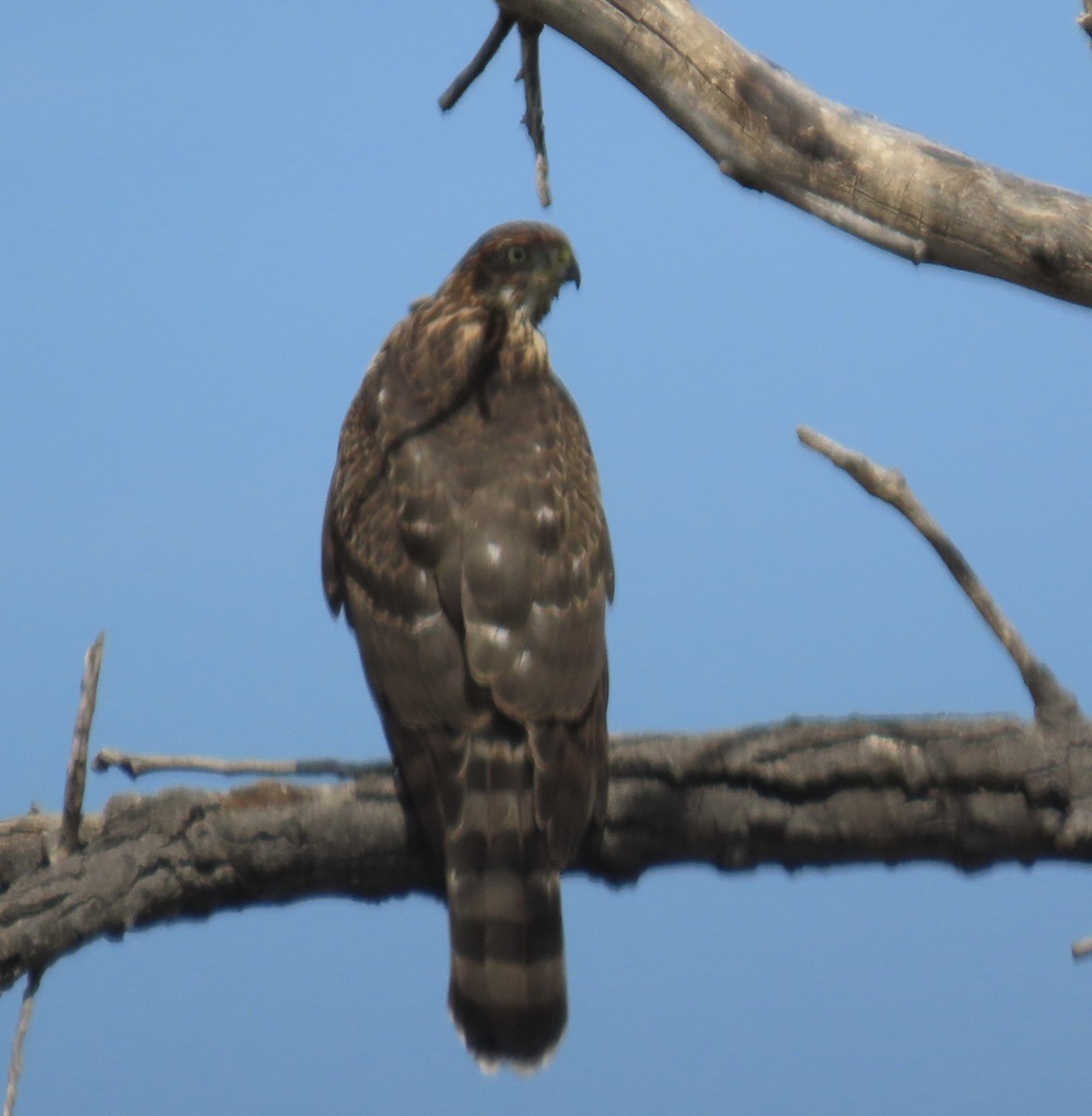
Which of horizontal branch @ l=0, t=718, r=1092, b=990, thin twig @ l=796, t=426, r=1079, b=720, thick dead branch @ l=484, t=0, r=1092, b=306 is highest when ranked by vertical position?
thick dead branch @ l=484, t=0, r=1092, b=306

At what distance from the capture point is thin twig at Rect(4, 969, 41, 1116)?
9.64 ft

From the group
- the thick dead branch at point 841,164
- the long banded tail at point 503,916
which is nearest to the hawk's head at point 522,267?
the thick dead branch at point 841,164

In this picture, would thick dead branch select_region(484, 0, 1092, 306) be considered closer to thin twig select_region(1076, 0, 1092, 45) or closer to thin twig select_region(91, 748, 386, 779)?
thin twig select_region(1076, 0, 1092, 45)

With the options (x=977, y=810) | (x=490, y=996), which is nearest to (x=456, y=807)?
(x=490, y=996)

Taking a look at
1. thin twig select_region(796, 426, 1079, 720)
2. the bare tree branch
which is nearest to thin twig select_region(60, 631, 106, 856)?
the bare tree branch

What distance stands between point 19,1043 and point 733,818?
1554 millimetres

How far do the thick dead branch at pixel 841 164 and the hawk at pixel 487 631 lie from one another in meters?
1.04

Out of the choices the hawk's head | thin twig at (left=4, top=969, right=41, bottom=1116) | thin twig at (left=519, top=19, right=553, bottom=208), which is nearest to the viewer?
thin twig at (left=4, top=969, right=41, bottom=1116)

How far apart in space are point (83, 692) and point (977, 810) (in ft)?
6.36

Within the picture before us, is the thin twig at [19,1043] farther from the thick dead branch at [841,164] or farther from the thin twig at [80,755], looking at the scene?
the thick dead branch at [841,164]

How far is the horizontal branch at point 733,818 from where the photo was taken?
3547 millimetres

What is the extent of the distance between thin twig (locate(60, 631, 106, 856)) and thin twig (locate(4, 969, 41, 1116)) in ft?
1.06

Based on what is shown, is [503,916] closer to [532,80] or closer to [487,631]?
[487,631]

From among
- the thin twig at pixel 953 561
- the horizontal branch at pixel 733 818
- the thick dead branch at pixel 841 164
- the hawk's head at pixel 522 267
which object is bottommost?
the horizontal branch at pixel 733 818
